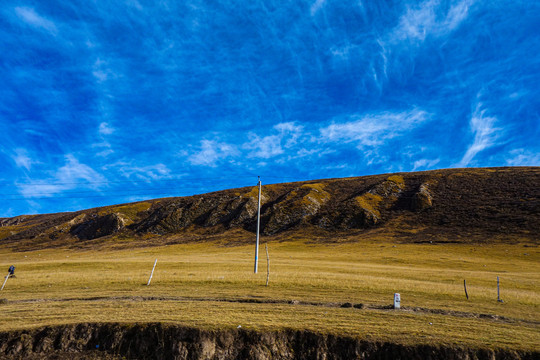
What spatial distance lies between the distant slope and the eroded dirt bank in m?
71.9

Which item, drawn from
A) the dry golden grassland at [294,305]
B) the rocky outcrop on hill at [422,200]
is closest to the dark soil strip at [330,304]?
the dry golden grassland at [294,305]

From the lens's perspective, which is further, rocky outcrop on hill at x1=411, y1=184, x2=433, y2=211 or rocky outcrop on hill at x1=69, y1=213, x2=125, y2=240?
rocky outcrop on hill at x1=69, y1=213, x2=125, y2=240

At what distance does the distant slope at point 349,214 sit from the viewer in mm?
83000

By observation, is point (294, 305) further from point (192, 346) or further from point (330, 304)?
point (192, 346)

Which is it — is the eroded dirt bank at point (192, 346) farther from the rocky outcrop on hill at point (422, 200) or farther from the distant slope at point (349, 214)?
the rocky outcrop on hill at point (422, 200)

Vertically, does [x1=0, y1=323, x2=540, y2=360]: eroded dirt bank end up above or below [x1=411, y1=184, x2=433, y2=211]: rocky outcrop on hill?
below

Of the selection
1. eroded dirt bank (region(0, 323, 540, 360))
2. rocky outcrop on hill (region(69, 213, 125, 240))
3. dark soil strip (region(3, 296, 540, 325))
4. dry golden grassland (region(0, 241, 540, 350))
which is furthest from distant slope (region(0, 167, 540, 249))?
eroded dirt bank (region(0, 323, 540, 360))

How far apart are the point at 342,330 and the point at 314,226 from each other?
3520 inches

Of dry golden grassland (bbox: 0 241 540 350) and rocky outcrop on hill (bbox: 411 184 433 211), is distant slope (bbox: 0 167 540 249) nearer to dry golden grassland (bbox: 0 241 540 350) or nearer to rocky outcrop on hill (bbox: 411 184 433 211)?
rocky outcrop on hill (bbox: 411 184 433 211)

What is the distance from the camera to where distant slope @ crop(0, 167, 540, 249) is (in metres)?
83.0

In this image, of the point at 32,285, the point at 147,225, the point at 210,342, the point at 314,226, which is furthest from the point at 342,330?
the point at 147,225

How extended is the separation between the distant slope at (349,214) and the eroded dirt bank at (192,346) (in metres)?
71.9

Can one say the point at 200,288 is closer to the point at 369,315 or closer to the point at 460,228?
the point at 369,315

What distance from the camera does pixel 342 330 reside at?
12617 mm
